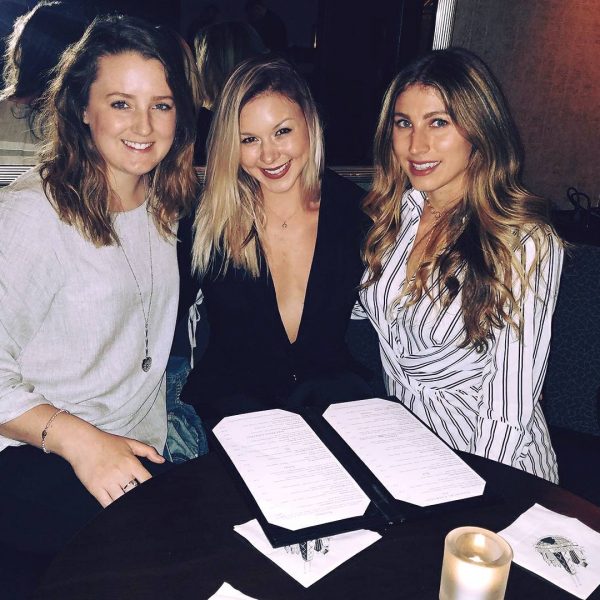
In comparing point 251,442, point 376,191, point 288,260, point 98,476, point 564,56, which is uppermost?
point 564,56

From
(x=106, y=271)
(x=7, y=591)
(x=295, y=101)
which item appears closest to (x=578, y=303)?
(x=295, y=101)

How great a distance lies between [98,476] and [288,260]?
90 cm

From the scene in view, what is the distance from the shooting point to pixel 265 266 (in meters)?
1.89

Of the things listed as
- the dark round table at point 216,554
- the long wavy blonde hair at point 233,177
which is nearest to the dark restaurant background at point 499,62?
the long wavy blonde hair at point 233,177

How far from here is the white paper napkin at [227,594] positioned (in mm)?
919

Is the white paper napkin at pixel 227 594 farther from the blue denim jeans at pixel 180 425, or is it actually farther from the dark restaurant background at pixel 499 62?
the dark restaurant background at pixel 499 62

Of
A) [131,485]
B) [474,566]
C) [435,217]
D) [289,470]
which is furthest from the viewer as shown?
[435,217]

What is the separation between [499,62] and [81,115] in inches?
113

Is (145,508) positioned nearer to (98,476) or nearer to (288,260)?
(98,476)

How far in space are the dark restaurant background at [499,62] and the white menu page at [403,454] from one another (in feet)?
8.50

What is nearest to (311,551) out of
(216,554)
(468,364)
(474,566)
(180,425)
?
(216,554)

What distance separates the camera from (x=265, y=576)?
96 cm

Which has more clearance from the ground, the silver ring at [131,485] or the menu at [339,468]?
the menu at [339,468]

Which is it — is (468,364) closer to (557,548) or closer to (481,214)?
(481,214)
